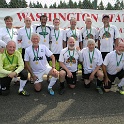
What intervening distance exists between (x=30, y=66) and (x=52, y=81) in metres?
0.70

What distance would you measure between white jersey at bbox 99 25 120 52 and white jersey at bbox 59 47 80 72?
3.77 ft

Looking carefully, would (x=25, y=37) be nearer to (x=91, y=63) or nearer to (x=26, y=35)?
(x=26, y=35)

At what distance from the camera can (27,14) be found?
7777 mm

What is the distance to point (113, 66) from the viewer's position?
523 cm

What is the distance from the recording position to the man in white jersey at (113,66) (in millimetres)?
5141

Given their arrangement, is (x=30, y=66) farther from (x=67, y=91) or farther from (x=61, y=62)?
(x=67, y=91)

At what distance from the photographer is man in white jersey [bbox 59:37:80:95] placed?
5205mm

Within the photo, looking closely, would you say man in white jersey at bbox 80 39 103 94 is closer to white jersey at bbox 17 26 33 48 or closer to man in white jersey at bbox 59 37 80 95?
man in white jersey at bbox 59 37 80 95

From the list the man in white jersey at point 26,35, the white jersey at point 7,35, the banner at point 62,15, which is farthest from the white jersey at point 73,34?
the banner at point 62,15

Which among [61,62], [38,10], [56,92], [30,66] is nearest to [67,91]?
[56,92]

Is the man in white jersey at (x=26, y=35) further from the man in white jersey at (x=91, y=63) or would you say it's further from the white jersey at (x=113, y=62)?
the white jersey at (x=113, y=62)

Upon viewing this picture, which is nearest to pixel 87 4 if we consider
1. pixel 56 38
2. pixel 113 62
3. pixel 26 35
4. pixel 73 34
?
pixel 73 34

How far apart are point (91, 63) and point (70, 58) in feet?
1.91

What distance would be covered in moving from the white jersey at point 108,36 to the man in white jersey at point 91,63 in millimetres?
867
